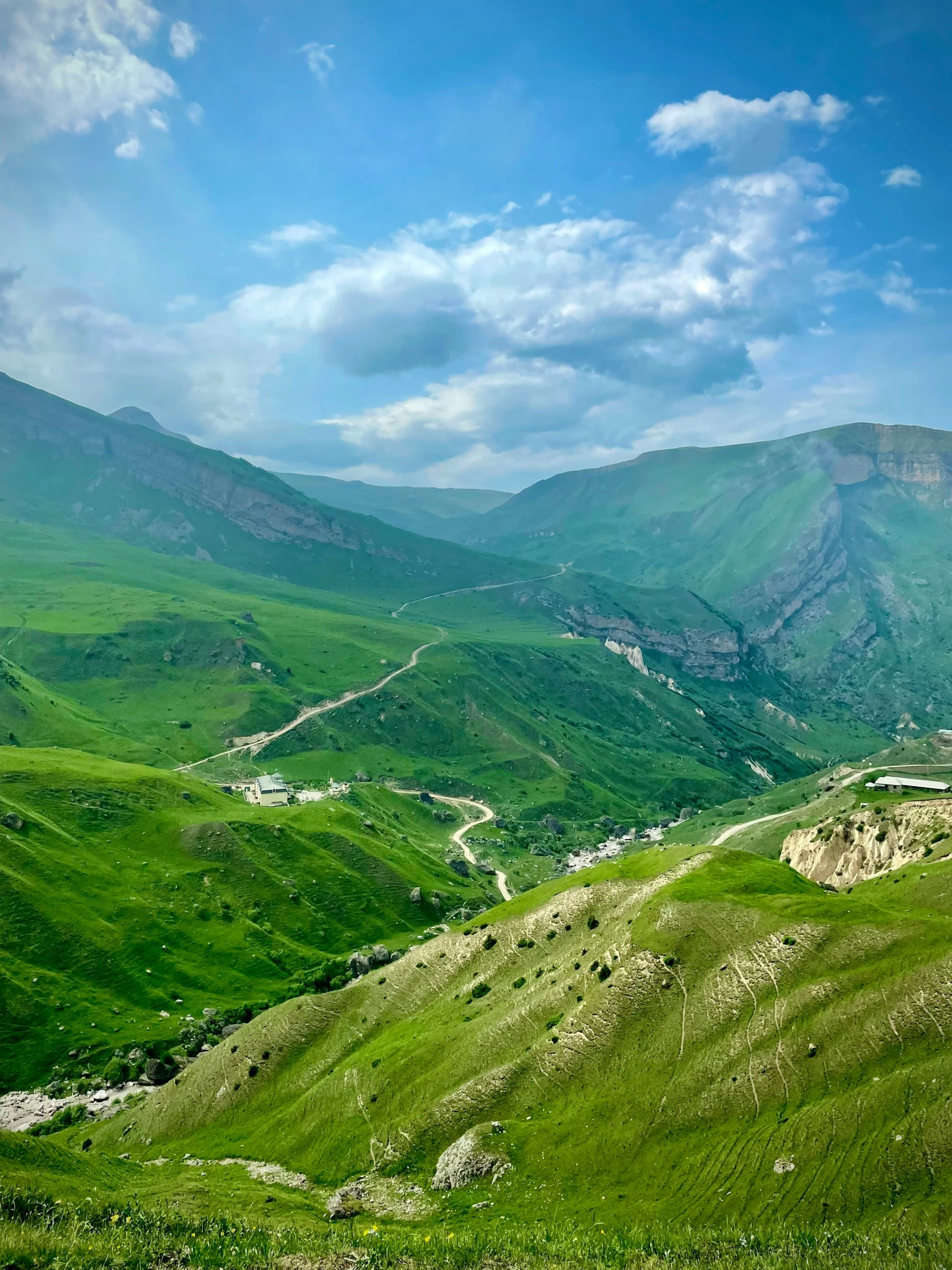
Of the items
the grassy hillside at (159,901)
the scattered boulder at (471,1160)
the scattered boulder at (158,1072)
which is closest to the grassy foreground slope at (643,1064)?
the scattered boulder at (471,1160)

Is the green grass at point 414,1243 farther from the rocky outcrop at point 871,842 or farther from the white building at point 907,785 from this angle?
the white building at point 907,785

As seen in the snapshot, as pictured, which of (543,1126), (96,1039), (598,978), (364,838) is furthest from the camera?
(364,838)

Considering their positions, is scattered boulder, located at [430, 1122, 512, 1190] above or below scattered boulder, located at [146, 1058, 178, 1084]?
above

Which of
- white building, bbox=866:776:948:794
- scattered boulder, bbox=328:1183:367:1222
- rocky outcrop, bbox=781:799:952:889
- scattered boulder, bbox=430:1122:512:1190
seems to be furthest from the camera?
white building, bbox=866:776:948:794

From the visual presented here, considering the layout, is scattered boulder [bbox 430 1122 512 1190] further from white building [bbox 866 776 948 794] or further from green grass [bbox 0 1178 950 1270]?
white building [bbox 866 776 948 794]

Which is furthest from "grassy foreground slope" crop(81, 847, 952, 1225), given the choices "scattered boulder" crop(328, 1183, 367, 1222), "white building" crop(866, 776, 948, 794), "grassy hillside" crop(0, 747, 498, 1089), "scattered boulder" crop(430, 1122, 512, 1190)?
"white building" crop(866, 776, 948, 794)

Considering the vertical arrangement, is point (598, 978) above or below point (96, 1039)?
above

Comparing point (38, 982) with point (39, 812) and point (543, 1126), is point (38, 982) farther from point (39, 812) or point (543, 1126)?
point (543, 1126)

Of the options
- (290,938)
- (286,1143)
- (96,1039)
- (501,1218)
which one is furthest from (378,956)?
(501,1218)
